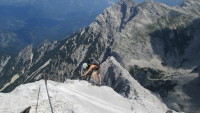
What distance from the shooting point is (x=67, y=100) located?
31.6 meters

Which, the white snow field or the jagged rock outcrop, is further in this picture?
the jagged rock outcrop

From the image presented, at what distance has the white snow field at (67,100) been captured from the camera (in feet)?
93.1

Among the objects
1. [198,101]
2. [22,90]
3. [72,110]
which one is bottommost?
[198,101]

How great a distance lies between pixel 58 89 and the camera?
3419 cm

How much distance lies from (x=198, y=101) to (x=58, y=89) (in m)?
110

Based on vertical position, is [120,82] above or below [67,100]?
above

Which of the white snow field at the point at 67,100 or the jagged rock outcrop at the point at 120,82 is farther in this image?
the jagged rock outcrop at the point at 120,82

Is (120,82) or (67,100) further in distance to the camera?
(120,82)

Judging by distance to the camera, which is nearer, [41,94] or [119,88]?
[41,94]

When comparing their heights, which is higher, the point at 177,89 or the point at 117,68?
the point at 117,68

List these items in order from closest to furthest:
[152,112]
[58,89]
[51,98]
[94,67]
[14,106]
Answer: [14,106] → [51,98] → [58,89] → [94,67] → [152,112]

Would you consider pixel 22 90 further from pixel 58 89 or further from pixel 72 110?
pixel 72 110

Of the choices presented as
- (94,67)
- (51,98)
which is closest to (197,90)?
(94,67)

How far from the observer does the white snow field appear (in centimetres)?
2839
